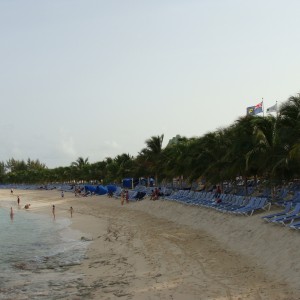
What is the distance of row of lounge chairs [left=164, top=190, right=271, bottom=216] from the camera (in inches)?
653

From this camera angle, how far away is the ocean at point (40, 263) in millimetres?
10164

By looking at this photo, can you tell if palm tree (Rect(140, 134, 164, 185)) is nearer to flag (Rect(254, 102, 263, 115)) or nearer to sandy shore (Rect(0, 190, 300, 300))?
flag (Rect(254, 102, 263, 115))

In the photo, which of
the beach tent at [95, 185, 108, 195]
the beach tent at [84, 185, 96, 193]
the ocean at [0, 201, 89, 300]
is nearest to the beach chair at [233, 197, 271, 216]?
the ocean at [0, 201, 89, 300]

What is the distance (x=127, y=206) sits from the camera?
33.6m

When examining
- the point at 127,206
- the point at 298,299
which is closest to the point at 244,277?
the point at 298,299

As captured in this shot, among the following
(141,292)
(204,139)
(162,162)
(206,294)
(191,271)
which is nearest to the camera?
(206,294)

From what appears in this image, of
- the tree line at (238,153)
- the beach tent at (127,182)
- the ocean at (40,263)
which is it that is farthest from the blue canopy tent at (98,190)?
the ocean at (40,263)

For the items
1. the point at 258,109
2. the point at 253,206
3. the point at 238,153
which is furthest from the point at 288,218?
the point at 258,109

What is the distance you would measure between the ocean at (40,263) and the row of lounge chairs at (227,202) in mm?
6217

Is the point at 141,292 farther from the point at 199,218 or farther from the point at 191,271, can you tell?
the point at 199,218

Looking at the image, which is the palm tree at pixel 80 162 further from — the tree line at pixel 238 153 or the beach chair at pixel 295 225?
the beach chair at pixel 295 225

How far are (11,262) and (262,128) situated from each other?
12.0 m

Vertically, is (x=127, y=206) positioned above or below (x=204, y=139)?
below

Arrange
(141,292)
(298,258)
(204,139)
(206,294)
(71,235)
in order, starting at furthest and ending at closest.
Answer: (204,139) → (71,235) → (298,258) → (141,292) → (206,294)
